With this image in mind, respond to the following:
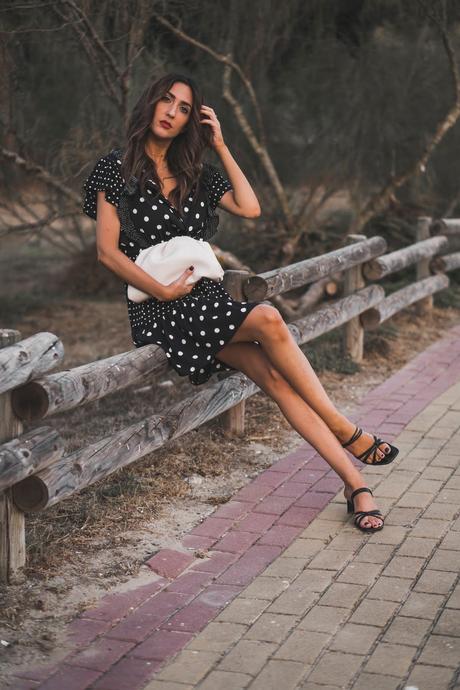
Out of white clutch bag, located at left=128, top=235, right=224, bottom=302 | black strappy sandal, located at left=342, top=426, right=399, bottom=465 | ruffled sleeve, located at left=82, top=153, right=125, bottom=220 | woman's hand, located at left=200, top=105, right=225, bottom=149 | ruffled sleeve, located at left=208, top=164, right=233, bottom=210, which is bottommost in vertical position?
black strappy sandal, located at left=342, top=426, right=399, bottom=465

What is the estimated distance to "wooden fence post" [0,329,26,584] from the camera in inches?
157

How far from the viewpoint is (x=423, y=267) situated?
9.52 meters

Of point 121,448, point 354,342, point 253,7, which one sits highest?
point 253,7

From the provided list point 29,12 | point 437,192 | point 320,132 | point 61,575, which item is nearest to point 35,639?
point 61,575

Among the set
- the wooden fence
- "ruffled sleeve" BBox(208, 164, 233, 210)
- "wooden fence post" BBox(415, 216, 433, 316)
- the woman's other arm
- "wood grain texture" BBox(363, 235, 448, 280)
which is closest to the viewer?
the wooden fence

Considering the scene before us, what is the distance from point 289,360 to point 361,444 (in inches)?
20.6

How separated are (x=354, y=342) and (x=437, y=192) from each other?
423cm

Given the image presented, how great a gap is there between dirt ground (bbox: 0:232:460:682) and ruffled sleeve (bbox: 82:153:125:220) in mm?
1318

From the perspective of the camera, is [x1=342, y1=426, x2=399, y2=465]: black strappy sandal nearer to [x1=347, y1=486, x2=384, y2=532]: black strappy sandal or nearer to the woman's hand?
[x1=347, y1=486, x2=384, y2=532]: black strappy sandal

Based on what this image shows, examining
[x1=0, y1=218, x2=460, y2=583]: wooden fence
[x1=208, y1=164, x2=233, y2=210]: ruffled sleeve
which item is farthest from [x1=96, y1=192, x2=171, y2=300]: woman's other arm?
[x1=208, y1=164, x2=233, y2=210]: ruffled sleeve

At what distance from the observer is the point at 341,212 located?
447 inches

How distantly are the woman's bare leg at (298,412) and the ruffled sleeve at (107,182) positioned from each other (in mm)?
851

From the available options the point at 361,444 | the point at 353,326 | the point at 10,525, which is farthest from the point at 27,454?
the point at 353,326

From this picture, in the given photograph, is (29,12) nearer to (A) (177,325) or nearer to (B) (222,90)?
(B) (222,90)
